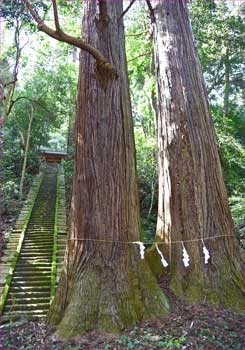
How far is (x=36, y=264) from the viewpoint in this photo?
5.59 m

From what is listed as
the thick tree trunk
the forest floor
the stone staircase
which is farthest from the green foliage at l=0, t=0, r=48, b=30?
the forest floor

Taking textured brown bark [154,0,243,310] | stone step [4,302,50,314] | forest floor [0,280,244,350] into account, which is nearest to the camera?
forest floor [0,280,244,350]

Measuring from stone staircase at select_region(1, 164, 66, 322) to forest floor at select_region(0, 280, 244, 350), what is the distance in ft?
3.55

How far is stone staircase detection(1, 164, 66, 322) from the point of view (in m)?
4.52

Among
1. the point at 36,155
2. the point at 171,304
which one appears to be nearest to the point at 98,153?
the point at 171,304

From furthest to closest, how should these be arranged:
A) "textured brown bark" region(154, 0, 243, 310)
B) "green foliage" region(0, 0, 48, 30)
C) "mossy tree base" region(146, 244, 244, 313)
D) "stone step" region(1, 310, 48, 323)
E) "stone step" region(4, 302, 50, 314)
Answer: "green foliage" region(0, 0, 48, 30)
"stone step" region(4, 302, 50, 314)
"stone step" region(1, 310, 48, 323)
"textured brown bark" region(154, 0, 243, 310)
"mossy tree base" region(146, 244, 244, 313)

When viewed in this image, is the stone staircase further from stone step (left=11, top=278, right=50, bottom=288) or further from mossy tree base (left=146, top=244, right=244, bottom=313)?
mossy tree base (left=146, top=244, right=244, bottom=313)

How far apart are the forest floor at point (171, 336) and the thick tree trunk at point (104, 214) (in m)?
0.11

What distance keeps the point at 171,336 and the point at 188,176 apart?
1711mm

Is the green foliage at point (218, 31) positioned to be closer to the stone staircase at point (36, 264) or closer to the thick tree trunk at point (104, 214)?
the thick tree trunk at point (104, 214)

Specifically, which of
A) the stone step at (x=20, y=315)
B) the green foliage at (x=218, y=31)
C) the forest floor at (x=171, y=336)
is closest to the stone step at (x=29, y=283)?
the stone step at (x=20, y=315)

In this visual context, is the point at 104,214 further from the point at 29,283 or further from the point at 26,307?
the point at 29,283

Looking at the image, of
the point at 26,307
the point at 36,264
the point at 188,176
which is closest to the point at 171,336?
the point at 188,176

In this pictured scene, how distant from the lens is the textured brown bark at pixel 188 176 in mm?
3492
